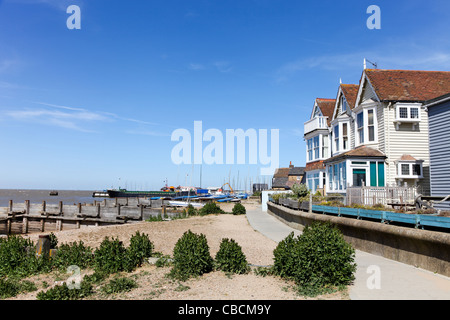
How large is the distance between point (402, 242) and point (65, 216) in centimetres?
2930

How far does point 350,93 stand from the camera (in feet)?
87.0

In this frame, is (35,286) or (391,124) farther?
(391,124)

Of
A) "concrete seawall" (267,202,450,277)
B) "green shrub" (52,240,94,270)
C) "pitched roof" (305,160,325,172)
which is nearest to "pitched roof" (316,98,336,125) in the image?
"pitched roof" (305,160,325,172)

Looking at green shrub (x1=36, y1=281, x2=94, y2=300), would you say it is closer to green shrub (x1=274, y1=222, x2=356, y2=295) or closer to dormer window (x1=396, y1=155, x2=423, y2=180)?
green shrub (x1=274, y1=222, x2=356, y2=295)

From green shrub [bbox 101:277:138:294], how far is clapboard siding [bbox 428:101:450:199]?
552 inches

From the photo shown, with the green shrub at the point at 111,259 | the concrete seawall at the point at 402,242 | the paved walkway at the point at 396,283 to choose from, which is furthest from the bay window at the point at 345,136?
the green shrub at the point at 111,259

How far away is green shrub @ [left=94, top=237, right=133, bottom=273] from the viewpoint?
9098 millimetres

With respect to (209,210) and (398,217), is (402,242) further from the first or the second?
(209,210)

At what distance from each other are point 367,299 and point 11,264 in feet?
30.6

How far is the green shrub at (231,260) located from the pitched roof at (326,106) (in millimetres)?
24187

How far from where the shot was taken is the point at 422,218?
891 cm

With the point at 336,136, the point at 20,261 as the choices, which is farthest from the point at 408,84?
the point at 20,261

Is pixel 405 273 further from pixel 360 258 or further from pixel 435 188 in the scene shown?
pixel 435 188
